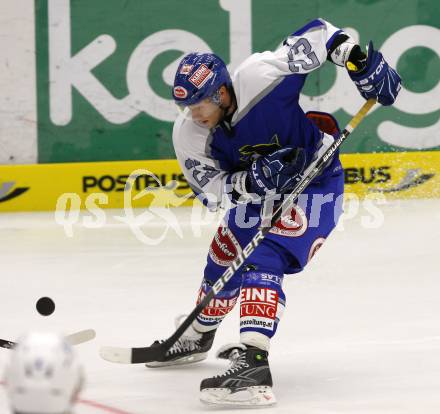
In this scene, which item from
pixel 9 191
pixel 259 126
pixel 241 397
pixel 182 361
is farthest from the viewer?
pixel 9 191

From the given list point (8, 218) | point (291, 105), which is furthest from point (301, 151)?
point (8, 218)

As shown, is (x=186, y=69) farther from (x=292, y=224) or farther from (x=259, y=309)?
(x=259, y=309)

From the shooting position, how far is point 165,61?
21.9 feet

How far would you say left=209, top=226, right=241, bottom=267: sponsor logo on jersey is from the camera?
3221mm

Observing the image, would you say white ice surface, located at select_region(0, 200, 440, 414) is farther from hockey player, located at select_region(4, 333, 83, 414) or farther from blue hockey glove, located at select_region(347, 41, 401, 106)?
hockey player, located at select_region(4, 333, 83, 414)

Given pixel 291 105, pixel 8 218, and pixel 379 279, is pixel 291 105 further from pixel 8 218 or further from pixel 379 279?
pixel 8 218

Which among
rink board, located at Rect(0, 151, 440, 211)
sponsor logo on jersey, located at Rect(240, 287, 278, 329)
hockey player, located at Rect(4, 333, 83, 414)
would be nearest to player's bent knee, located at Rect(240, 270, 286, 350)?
sponsor logo on jersey, located at Rect(240, 287, 278, 329)

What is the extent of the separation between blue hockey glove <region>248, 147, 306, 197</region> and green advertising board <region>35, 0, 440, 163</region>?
3692 millimetres

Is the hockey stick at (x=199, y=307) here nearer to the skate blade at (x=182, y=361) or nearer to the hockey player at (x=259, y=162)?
the hockey player at (x=259, y=162)

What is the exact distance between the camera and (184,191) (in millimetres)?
6707

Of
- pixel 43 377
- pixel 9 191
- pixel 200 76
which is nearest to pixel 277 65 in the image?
pixel 200 76

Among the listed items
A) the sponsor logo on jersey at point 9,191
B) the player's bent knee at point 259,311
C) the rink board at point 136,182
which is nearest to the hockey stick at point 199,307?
the player's bent knee at point 259,311

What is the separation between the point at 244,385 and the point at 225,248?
534 millimetres

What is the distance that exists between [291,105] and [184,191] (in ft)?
12.1
